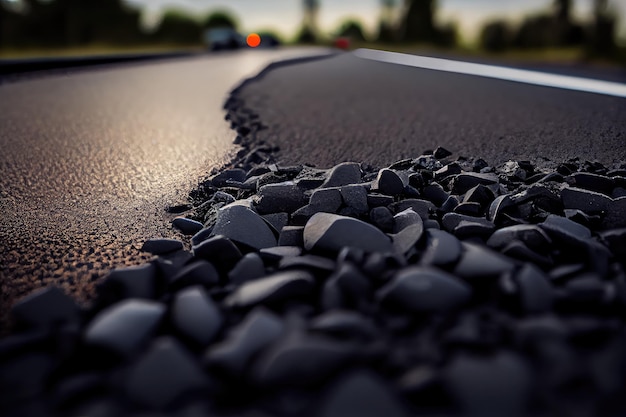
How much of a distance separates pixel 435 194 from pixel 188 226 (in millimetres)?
1013

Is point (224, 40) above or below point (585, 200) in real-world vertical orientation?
above

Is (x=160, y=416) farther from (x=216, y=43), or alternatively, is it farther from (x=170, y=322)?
(x=216, y=43)

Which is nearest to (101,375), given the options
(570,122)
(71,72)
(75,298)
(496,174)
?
(75,298)

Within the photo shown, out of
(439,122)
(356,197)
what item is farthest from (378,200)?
(439,122)

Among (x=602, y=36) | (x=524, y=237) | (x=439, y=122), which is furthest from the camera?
(x=602, y=36)

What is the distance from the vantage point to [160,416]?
3.30 feet

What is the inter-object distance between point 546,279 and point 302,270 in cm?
67

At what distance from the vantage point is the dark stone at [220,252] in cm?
167

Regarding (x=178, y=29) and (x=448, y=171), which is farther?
(x=178, y=29)

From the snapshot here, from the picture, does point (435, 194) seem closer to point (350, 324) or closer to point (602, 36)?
point (350, 324)

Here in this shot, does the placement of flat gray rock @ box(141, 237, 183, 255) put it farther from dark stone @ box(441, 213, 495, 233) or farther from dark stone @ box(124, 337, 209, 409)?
dark stone @ box(441, 213, 495, 233)

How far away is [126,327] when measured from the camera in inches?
47.1

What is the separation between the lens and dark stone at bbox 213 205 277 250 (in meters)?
1.79

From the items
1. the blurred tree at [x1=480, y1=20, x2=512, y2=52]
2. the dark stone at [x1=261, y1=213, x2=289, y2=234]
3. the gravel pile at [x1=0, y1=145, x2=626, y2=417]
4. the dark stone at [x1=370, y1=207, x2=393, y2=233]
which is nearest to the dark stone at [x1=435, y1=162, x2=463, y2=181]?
the gravel pile at [x1=0, y1=145, x2=626, y2=417]
